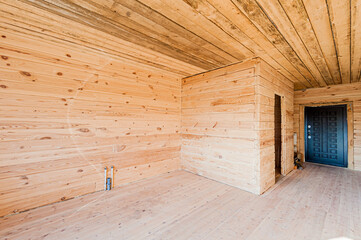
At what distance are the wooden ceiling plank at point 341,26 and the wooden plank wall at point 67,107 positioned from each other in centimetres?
230

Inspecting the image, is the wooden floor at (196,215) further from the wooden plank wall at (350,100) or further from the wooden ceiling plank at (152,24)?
the wooden ceiling plank at (152,24)

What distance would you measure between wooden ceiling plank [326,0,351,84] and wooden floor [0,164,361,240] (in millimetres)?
2488

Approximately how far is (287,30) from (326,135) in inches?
188

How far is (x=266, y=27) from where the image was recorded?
2068 mm

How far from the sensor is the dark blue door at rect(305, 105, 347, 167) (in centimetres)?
494

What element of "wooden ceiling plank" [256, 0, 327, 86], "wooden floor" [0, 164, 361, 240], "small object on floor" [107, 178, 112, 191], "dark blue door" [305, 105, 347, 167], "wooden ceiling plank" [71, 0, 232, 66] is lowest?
"wooden floor" [0, 164, 361, 240]

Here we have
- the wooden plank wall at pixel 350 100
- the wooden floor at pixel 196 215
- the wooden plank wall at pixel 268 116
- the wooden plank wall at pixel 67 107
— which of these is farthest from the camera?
the wooden plank wall at pixel 350 100

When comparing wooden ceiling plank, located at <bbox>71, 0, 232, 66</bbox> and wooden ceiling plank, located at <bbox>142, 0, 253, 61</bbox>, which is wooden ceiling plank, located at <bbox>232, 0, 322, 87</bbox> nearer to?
wooden ceiling plank, located at <bbox>142, 0, 253, 61</bbox>

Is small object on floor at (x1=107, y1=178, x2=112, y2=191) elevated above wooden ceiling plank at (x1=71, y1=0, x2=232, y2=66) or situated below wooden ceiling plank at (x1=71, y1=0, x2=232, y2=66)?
below

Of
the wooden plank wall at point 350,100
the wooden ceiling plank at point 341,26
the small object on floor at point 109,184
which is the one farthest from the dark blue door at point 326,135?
the small object on floor at point 109,184

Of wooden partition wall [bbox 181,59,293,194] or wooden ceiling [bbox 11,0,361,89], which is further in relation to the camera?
wooden partition wall [bbox 181,59,293,194]

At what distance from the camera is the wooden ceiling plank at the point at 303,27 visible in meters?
1.71

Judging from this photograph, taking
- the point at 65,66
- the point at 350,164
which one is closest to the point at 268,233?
the point at 65,66

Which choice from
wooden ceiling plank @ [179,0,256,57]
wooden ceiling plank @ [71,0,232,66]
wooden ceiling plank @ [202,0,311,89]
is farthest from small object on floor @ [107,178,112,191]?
wooden ceiling plank @ [202,0,311,89]
